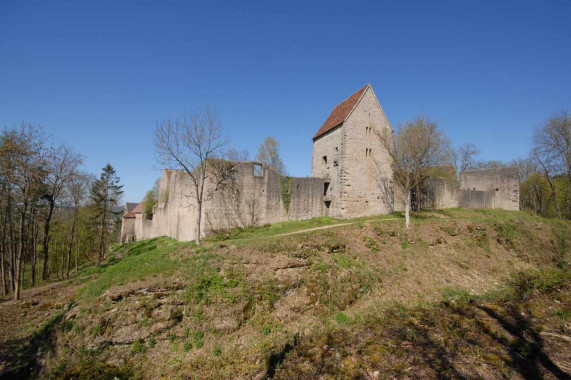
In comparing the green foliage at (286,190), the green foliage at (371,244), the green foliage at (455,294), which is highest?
the green foliage at (286,190)

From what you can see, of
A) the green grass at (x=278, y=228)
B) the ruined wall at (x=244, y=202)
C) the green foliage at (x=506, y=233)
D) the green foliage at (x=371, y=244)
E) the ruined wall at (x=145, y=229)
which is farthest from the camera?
the ruined wall at (x=145, y=229)

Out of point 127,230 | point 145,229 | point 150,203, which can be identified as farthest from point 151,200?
point 127,230

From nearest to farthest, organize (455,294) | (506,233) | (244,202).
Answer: (455,294)
(506,233)
(244,202)

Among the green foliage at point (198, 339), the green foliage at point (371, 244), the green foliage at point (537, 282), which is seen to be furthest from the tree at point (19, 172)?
the green foliage at point (537, 282)

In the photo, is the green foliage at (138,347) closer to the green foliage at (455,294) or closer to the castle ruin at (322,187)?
the castle ruin at (322,187)

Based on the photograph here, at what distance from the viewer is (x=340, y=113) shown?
22969 mm

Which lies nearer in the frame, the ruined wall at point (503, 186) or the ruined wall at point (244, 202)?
the ruined wall at point (244, 202)

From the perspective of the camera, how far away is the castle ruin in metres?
18.5

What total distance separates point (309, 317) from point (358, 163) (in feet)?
44.9

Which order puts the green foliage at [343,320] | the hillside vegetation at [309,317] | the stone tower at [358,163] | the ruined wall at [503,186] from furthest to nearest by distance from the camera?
the ruined wall at [503,186] < the stone tower at [358,163] < the green foliage at [343,320] < the hillside vegetation at [309,317]

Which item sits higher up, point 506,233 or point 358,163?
point 358,163

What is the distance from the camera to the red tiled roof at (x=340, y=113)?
21.5m

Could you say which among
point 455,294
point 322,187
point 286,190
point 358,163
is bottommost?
point 455,294

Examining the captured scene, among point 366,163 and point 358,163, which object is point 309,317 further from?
point 366,163
